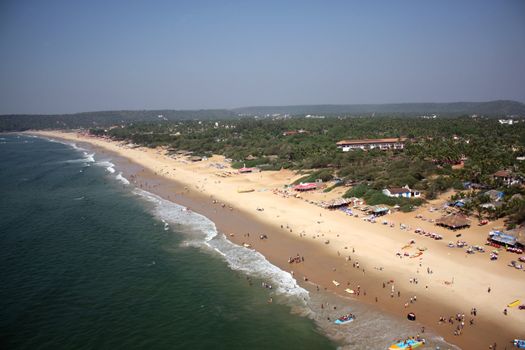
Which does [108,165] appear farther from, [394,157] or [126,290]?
[126,290]

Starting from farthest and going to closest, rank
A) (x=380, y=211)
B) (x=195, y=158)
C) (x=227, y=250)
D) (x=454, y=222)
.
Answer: (x=195, y=158), (x=380, y=211), (x=454, y=222), (x=227, y=250)

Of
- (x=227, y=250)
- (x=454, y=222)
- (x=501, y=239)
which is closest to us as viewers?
(x=501, y=239)

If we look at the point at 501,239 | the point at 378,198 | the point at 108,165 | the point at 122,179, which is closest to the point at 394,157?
the point at 378,198

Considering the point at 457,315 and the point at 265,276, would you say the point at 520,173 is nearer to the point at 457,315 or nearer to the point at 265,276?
the point at 457,315

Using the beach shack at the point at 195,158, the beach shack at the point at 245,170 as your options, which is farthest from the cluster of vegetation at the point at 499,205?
the beach shack at the point at 195,158

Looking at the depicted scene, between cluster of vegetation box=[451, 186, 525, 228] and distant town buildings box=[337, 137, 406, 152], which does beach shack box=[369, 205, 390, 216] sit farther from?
distant town buildings box=[337, 137, 406, 152]

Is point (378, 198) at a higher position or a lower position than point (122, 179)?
lower

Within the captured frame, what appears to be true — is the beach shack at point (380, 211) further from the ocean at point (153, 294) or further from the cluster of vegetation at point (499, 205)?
the ocean at point (153, 294)

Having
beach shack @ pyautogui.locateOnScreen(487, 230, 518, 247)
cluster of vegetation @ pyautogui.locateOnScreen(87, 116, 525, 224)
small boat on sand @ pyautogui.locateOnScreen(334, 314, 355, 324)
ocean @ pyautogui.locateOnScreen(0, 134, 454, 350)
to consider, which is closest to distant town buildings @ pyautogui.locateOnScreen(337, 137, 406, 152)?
cluster of vegetation @ pyautogui.locateOnScreen(87, 116, 525, 224)
